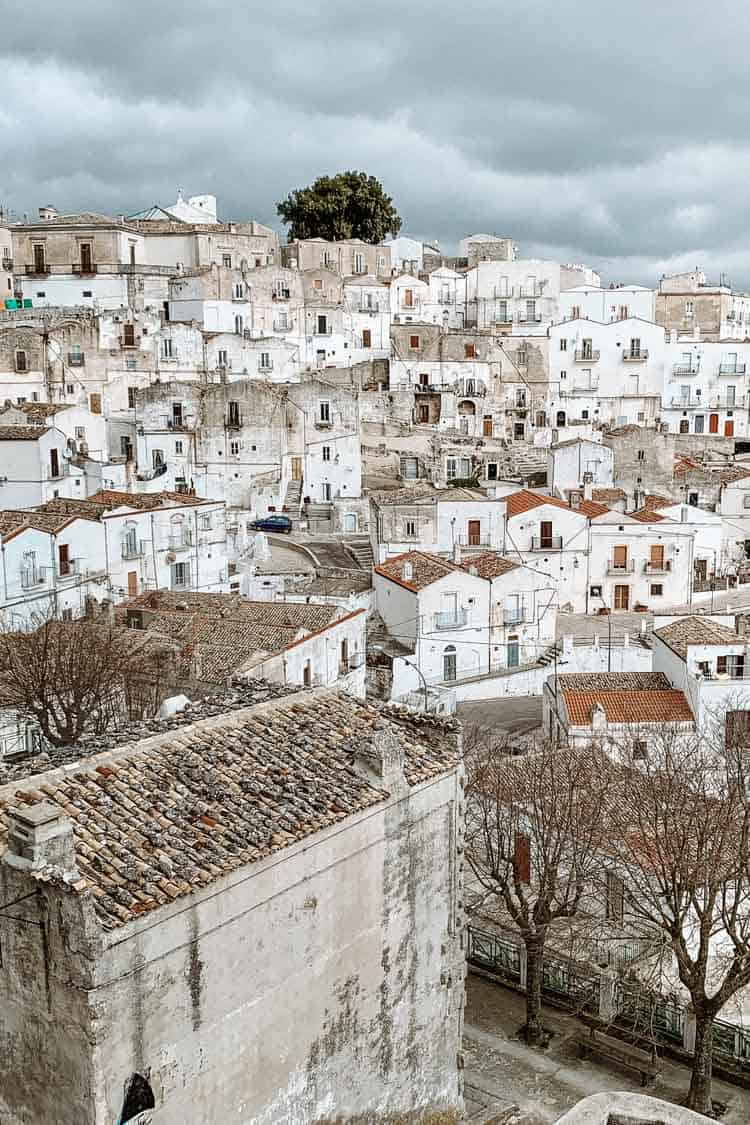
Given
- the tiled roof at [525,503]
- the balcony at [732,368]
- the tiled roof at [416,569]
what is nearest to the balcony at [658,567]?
the tiled roof at [525,503]

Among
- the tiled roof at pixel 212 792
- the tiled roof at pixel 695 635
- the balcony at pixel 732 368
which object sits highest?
the balcony at pixel 732 368

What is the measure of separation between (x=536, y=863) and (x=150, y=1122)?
10794 mm

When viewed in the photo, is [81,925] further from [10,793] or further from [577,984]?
[577,984]

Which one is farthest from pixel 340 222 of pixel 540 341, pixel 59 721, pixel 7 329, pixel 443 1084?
pixel 443 1084

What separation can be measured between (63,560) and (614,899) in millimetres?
20162

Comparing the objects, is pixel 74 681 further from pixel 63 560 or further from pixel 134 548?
pixel 134 548

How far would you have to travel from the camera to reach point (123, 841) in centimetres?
1065

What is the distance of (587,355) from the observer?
73500mm

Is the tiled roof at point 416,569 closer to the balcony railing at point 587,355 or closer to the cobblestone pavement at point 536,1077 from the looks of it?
the cobblestone pavement at point 536,1077

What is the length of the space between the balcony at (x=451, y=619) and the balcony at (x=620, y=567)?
1064cm

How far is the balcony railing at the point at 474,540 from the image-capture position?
47.3 metres

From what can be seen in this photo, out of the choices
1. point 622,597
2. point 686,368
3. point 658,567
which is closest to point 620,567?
point 622,597

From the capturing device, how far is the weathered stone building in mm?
9750

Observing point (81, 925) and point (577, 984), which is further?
point (577, 984)
